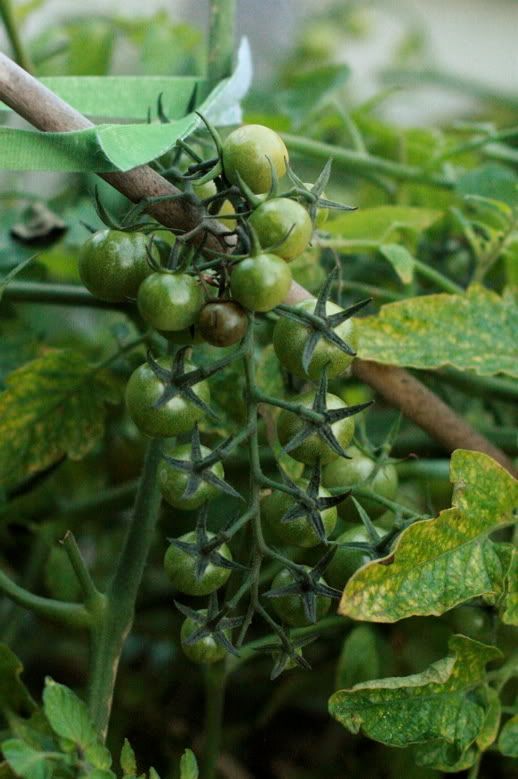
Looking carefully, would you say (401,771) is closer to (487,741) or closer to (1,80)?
(487,741)

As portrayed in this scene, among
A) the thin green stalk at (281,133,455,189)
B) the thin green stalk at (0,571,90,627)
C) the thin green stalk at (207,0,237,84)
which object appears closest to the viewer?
the thin green stalk at (0,571,90,627)

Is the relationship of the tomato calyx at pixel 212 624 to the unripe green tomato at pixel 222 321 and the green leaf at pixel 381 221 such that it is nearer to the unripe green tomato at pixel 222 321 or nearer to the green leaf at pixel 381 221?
the unripe green tomato at pixel 222 321

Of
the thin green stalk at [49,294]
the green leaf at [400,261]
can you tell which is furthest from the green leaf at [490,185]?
the thin green stalk at [49,294]

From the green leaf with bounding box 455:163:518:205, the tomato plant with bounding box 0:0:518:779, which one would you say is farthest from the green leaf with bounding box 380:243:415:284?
the green leaf with bounding box 455:163:518:205

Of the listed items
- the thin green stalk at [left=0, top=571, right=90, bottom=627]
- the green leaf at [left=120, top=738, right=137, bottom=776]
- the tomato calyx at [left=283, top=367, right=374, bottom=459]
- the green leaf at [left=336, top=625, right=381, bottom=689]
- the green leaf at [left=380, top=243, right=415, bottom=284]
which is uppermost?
the tomato calyx at [left=283, top=367, right=374, bottom=459]

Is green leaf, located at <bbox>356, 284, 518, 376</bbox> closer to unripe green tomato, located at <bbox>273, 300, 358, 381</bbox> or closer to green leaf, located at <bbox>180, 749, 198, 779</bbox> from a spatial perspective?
unripe green tomato, located at <bbox>273, 300, 358, 381</bbox>

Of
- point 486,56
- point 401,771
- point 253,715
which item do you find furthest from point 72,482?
point 486,56

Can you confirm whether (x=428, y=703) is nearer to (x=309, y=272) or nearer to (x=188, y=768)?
(x=188, y=768)
